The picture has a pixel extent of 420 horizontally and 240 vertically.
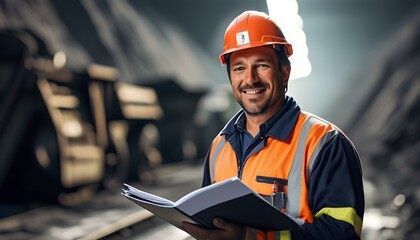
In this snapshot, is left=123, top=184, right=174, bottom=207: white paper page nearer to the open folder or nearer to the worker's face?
the open folder

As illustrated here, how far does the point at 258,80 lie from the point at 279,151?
29 centimetres

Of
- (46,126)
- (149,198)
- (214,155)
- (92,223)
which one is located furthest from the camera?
(46,126)

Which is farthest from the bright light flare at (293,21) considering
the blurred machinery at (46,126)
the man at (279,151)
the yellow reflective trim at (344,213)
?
the yellow reflective trim at (344,213)

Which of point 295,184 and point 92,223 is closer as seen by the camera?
point 295,184

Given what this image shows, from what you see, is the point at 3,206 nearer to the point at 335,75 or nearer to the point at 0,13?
the point at 0,13

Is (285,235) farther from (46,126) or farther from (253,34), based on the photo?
(46,126)

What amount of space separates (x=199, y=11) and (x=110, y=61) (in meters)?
8.71

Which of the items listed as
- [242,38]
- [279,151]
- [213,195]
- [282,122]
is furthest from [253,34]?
[213,195]

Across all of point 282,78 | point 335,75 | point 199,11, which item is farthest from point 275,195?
point 335,75

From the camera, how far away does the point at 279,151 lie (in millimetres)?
2525

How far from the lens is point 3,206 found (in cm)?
1049

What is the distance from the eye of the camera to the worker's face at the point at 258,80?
255 cm

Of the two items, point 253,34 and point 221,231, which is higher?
point 253,34

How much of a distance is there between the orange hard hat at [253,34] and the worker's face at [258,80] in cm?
3
